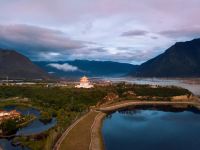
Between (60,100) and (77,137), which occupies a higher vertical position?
(60,100)

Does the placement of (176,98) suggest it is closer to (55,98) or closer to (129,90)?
(129,90)

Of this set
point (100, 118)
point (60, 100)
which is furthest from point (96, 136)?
point (60, 100)

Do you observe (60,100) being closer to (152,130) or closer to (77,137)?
(152,130)

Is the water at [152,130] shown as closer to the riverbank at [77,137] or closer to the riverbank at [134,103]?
the riverbank at [77,137]

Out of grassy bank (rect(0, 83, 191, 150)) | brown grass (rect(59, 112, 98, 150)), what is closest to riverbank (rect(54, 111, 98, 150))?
brown grass (rect(59, 112, 98, 150))

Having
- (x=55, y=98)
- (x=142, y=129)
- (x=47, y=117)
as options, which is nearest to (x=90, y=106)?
(x=55, y=98)

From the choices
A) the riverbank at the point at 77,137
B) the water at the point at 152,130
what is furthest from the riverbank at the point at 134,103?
the riverbank at the point at 77,137
